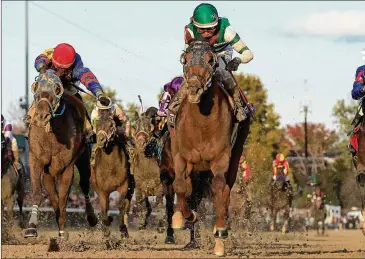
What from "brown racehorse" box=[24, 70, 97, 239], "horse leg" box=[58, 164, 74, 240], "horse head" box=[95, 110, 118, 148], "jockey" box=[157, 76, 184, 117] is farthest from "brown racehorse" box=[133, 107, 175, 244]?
"horse leg" box=[58, 164, 74, 240]

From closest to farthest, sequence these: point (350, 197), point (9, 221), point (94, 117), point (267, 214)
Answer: point (94, 117) < point (9, 221) < point (267, 214) < point (350, 197)

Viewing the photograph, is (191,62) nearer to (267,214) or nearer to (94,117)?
(94,117)

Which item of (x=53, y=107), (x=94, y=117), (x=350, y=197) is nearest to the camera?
(x=53, y=107)

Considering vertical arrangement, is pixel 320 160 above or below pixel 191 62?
above

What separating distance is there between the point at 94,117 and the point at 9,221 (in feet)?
14.8

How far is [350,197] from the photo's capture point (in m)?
74.0

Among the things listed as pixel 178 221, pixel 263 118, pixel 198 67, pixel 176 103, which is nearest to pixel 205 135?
pixel 176 103

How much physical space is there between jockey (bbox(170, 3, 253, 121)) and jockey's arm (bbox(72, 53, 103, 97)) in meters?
1.99

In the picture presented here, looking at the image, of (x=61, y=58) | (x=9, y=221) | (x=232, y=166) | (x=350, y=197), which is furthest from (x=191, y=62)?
(x=350, y=197)

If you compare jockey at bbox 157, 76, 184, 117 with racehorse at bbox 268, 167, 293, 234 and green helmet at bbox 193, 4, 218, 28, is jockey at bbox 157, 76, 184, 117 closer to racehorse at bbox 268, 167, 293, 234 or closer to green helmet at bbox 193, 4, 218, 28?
green helmet at bbox 193, 4, 218, 28

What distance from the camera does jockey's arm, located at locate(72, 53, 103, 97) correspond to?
51.1 ft

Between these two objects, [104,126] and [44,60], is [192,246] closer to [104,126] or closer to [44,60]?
[104,126]

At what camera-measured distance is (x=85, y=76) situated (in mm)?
15586

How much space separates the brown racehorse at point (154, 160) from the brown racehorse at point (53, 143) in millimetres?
3938
